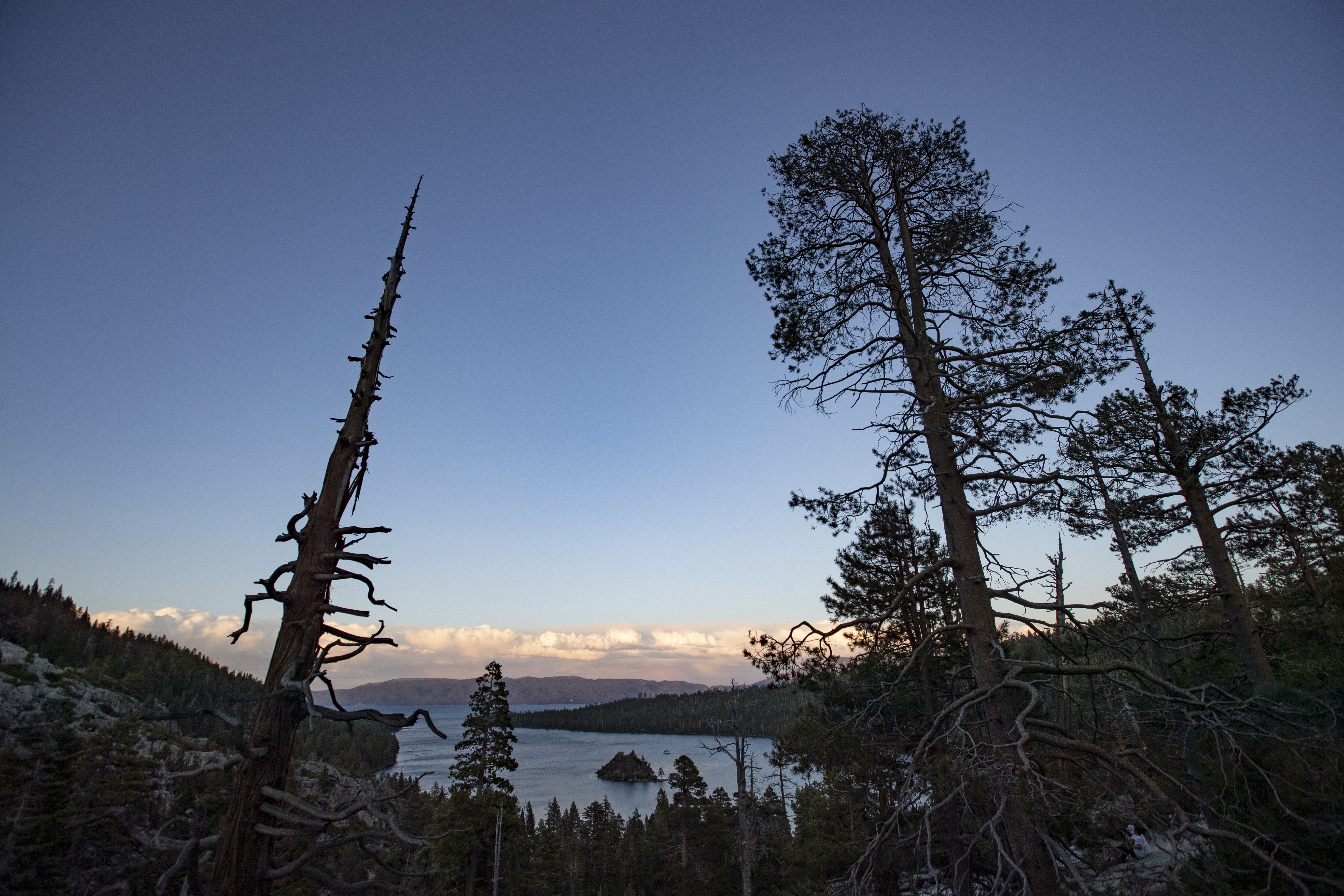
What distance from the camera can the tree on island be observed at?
2066cm

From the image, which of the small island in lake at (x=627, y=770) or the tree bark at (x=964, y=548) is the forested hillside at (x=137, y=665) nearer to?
the tree bark at (x=964, y=548)

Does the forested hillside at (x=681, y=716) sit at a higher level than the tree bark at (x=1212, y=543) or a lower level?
lower

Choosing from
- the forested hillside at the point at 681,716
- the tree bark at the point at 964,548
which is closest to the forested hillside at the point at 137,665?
the tree bark at the point at 964,548

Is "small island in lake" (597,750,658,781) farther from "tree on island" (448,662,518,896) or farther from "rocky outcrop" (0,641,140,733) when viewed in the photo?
"rocky outcrop" (0,641,140,733)

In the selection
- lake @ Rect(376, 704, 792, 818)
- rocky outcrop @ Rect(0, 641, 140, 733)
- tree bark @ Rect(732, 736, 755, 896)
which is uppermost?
rocky outcrop @ Rect(0, 641, 140, 733)

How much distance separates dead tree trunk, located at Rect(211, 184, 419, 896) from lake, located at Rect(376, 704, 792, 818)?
1915 cm

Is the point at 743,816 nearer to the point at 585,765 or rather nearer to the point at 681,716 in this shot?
the point at 585,765

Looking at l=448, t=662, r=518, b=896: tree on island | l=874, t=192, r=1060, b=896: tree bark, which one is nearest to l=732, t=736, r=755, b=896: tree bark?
l=448, t=662, r=518, b=896: tree on island

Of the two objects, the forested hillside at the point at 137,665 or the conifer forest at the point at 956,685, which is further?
the forested hillside at the point at 137,665

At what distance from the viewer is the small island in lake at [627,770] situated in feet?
278

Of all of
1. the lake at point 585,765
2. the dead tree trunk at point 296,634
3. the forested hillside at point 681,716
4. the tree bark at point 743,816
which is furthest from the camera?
the forested hillside at point 681,716

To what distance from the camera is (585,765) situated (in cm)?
10650

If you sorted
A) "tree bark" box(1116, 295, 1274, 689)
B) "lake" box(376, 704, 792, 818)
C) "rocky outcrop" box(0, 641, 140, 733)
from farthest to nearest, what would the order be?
1. "lake" box(376, 704, 792, 818)
2. "rocky outcrop" box(0, 641, 140, 733)
3. "tree bark" box(1116, 295, 1274, 689)

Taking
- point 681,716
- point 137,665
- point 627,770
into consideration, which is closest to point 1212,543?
point 137,665
